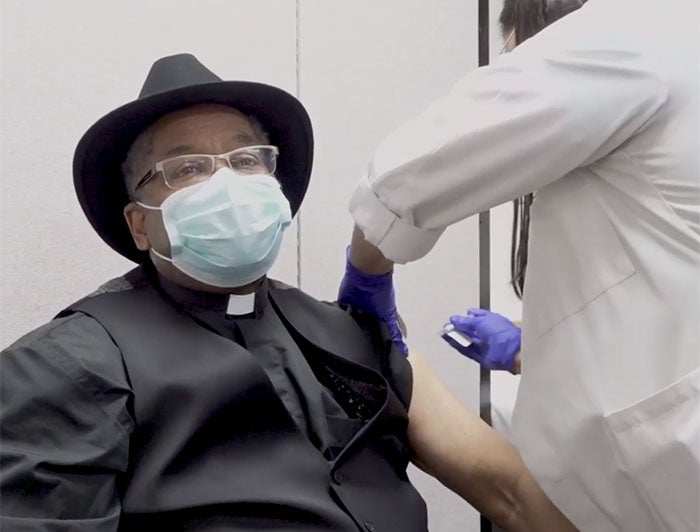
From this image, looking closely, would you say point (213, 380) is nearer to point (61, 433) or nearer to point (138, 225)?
point (61, 433)

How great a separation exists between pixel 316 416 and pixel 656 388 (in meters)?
0.53

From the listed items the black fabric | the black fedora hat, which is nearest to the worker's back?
the black fabric

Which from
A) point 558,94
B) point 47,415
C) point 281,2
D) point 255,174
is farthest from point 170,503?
point 281,2

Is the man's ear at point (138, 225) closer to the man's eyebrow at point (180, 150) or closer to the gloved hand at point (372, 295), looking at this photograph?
the man's eyebrow at point (180, 150)

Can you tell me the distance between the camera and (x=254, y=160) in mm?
1322

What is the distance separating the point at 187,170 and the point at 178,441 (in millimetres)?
460

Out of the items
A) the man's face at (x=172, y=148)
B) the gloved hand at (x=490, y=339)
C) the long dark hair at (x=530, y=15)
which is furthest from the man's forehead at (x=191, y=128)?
the gloved hand at (x=490, y=339)

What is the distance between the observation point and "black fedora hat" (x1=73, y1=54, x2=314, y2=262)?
1.23m

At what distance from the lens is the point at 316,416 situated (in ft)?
3.96

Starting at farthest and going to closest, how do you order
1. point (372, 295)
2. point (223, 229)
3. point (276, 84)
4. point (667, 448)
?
point (276, 84) < point (372, 295) < point (223, 229) < point (667, 448)

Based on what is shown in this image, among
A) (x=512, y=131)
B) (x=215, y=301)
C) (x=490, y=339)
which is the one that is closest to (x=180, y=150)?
(x=215, y=301)

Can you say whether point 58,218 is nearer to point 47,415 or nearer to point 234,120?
point 234,120

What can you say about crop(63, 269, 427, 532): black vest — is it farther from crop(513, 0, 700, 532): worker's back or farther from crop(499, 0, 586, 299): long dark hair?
crop(499, 0, 586, 299): long dark hair

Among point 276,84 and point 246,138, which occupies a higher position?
point 276,84
